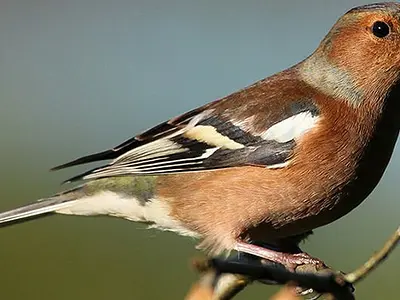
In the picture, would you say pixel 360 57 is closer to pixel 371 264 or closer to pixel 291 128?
pixel 291 128

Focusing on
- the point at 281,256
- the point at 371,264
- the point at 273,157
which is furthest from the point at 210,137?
the point at 371,264

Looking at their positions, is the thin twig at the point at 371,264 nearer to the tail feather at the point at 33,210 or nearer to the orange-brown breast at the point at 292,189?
the orange-brown breast at the point at 292,189

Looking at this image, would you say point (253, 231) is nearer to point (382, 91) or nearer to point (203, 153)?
point (203, 153)

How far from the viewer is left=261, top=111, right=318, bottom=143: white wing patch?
10.3ft

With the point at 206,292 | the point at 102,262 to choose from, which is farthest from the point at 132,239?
the point at 206,292

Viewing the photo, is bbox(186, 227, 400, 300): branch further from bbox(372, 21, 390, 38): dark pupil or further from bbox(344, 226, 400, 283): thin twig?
bbox(372, 21, 390, 38): dark pupil

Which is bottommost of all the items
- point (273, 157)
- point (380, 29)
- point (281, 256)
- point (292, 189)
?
point (281, 256)

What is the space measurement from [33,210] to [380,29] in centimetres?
148

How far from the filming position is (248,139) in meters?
3.27

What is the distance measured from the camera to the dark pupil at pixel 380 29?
3.20m

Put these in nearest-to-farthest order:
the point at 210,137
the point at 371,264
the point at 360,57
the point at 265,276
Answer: the point at 265,276, the point at 371,264, the point at 360,57, the point at 210,137

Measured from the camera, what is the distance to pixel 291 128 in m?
3.18

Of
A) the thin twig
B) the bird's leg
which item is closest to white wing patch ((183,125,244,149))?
the bird's leg

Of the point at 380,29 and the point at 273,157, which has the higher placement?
the point at 380,29
